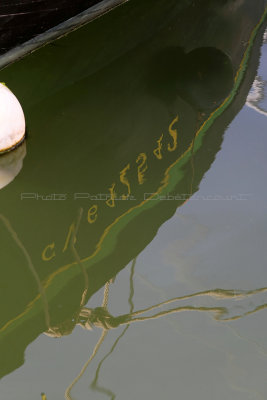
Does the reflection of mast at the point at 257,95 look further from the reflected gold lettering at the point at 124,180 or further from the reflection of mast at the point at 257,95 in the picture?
the reflected gold lettering at the point at 124,180

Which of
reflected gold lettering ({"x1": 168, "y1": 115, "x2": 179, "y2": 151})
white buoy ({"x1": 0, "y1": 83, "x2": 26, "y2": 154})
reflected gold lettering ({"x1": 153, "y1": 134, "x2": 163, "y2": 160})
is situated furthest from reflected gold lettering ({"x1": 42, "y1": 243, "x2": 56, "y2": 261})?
reflected gold lettering ({"x1": 168, "y1": 115, "x2": 179, "y2": 151})

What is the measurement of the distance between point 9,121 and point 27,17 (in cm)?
125

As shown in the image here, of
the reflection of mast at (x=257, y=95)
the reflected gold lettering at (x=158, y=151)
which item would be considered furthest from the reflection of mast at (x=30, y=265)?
the reflection of mast at (x=257, y=95)

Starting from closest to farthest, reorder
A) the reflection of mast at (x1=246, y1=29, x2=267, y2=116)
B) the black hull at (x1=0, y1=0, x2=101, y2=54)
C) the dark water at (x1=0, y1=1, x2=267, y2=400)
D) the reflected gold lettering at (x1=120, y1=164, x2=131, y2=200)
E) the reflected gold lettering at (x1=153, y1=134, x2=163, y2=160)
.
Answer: the dark water at (x1=0, y1=1, x2=267, y2=400), the reflected gold lettering at (x1=120, y1=164, x2=131, y2=200), the reflected gold lettering at (x1=153, y1=134, x2=163, y2=160), the black hull at (x1=0, y1=0, x2=101, y2=54), the reflection of mast at (x1=246, y1=29, x2=267, y2=116)

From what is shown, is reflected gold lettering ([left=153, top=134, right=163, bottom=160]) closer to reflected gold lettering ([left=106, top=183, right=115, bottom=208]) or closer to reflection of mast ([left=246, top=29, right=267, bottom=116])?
reflected gold lettering ([left=106, top=183, right=115, bottom=208])

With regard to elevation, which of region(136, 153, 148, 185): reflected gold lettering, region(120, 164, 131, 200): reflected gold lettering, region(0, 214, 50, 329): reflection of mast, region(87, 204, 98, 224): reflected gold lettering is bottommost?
region(136, 153, 148, 185): reflected gold lettering

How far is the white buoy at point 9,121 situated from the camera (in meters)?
3.38

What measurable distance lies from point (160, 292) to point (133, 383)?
52cm

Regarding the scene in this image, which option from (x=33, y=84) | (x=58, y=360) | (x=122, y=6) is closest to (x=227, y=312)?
(x=58, y=360)

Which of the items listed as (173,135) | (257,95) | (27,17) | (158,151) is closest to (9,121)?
(158,151)

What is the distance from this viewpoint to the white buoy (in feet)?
11.1

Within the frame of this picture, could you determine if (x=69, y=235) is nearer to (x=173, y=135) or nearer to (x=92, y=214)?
(x=92, y=214)

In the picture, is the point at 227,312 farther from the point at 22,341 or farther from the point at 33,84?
the point at 33,84

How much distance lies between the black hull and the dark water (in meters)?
0.16
